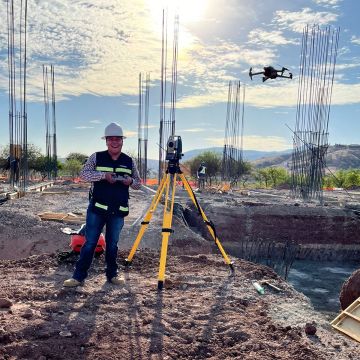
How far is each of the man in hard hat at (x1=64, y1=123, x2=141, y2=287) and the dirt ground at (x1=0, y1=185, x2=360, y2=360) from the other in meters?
0.41

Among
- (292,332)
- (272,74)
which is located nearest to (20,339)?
(292,332)

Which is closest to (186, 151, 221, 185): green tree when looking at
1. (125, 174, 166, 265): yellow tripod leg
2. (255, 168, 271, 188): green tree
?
(255, 168, 271, 188): green tree

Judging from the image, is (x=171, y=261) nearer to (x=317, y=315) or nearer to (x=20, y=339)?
(x=317, y=315)

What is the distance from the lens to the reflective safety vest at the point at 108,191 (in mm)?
3857

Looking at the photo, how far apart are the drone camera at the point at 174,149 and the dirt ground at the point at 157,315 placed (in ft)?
4.35

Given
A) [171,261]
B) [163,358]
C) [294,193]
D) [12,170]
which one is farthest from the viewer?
[294,193]

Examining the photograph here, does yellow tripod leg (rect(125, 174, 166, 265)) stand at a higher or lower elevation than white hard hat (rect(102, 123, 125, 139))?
lower

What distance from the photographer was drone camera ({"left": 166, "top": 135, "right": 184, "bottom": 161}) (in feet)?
14.1

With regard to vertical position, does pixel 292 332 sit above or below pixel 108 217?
below

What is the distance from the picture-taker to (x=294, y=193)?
16.1 metres

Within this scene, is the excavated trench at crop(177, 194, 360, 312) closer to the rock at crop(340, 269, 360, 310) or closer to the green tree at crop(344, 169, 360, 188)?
the rock at crop(340, 269, 360, 310)

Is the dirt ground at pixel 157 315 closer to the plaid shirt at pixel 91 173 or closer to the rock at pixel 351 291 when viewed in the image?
the rock at pixel 351 291

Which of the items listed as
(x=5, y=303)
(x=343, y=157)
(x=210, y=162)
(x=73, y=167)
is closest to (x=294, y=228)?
(x=5, y=303)

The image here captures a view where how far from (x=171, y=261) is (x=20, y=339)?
2785 mm
